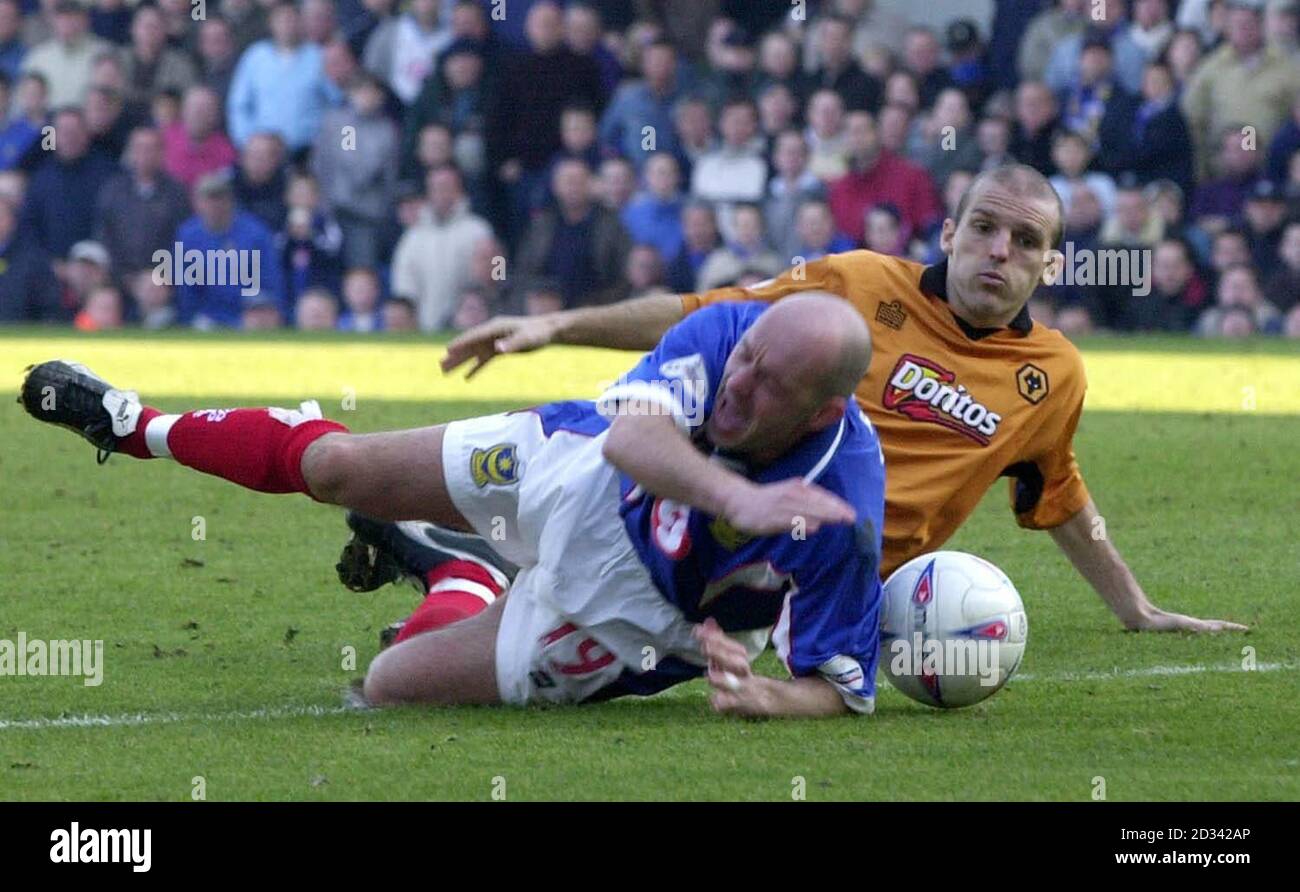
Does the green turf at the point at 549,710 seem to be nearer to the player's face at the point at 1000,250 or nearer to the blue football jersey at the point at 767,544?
the blue football jersey at the point at 767,544

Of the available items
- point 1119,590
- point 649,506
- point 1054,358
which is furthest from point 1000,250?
point 649,506

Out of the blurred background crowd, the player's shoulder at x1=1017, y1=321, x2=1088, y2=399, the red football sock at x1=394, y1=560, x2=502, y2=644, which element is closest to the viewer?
the red football sock at x1=394, y1=560, x2=502, y2=644

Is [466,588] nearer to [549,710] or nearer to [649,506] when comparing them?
[549,710]

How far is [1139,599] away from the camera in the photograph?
7.59 metres

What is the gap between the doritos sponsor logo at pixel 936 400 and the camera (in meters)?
7.23

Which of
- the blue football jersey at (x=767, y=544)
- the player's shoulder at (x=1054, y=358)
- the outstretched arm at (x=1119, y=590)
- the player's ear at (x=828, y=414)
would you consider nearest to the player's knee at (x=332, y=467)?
the blue football jersey at (x=767, y=544)

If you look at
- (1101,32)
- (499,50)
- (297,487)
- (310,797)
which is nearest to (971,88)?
(1101,32)

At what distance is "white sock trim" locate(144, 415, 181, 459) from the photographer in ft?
22.5

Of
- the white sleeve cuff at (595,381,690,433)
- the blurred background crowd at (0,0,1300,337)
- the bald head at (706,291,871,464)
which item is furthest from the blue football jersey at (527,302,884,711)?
the blurred background crowd at (0,0,1300,337)

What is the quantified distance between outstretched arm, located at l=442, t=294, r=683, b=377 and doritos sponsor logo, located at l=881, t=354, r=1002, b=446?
75cm

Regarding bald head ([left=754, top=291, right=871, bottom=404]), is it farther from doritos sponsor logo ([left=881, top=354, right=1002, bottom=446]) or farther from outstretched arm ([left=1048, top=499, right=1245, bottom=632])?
outstretched arm ([left=1048, top=499, right=1245, bottom=632])

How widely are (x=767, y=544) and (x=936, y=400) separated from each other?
4.75ft

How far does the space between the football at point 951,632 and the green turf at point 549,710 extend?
10cm
